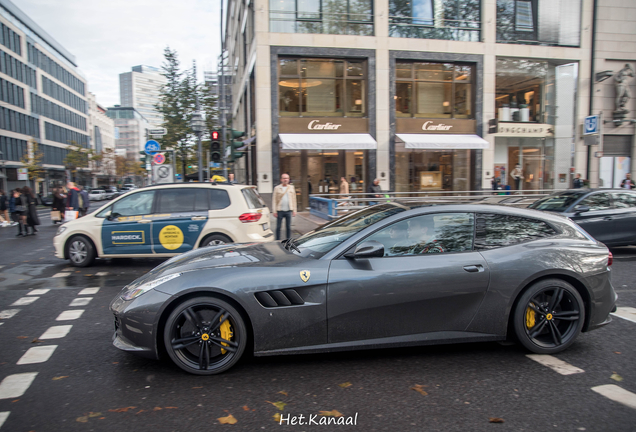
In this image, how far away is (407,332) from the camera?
3.62m

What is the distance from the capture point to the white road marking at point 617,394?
10.0 feet

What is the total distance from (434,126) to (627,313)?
1842cm

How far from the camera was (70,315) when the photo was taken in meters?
5.27

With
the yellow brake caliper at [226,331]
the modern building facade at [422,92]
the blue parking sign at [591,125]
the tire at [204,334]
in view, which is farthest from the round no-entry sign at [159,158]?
the blue parking sign at [591,125]

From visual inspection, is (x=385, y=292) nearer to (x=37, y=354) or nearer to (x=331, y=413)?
(x=331, y=413)

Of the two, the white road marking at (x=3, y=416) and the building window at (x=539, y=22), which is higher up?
the building window at (x=539, y=22)

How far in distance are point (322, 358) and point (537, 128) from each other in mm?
24110

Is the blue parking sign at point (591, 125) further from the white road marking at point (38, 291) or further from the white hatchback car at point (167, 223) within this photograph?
the white road marking at point (38, 291)

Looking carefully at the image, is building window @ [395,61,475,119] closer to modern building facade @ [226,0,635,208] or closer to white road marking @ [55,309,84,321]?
modern building facade @ [226,0,635,208]

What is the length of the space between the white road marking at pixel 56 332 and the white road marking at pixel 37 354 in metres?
0.31

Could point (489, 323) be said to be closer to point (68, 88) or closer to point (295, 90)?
point (295, 90)

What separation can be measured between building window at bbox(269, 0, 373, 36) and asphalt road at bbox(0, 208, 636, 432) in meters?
19.3

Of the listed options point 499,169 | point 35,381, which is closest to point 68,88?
point 499,169

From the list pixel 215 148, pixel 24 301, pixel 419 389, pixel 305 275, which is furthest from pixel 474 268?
pixel 215 148
